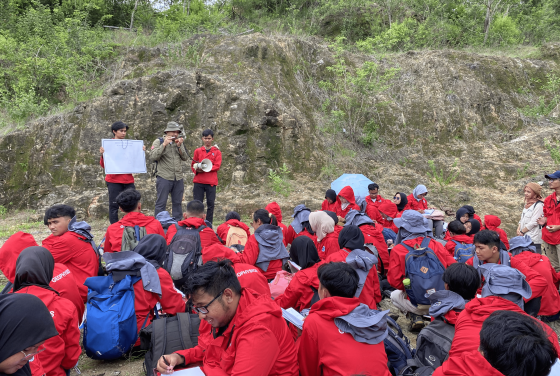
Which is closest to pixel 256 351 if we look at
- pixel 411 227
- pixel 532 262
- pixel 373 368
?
pixel 373 368

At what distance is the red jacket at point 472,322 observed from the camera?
230 cm

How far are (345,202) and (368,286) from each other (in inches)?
140

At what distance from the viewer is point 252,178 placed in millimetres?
10250

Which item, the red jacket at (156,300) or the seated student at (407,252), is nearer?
the red jacket at (156,300)

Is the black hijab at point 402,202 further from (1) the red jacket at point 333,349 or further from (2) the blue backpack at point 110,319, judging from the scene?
(2) the blue backpack at point 110,319

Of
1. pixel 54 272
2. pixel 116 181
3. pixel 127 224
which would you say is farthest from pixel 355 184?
pixel 54 272

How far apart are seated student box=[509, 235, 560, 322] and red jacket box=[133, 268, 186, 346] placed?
383 centimetres

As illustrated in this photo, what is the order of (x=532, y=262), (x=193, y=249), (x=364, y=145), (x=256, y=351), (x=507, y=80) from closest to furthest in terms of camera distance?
(x=256, y=351) < (x=532, y=262) < (x=193, y=249) < (x=364, y=145) < (x=507, y=80)

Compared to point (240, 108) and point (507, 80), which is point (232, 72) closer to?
point (240, 108)

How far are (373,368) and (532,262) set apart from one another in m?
2.83

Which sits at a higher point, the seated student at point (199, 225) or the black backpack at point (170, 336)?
the seated student at point (199, 225)

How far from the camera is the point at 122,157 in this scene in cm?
643

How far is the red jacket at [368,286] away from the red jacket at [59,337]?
2.40 metres

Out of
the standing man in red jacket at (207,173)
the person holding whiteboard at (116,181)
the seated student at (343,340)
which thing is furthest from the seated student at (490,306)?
the person holding whiteboard at (116,181)
